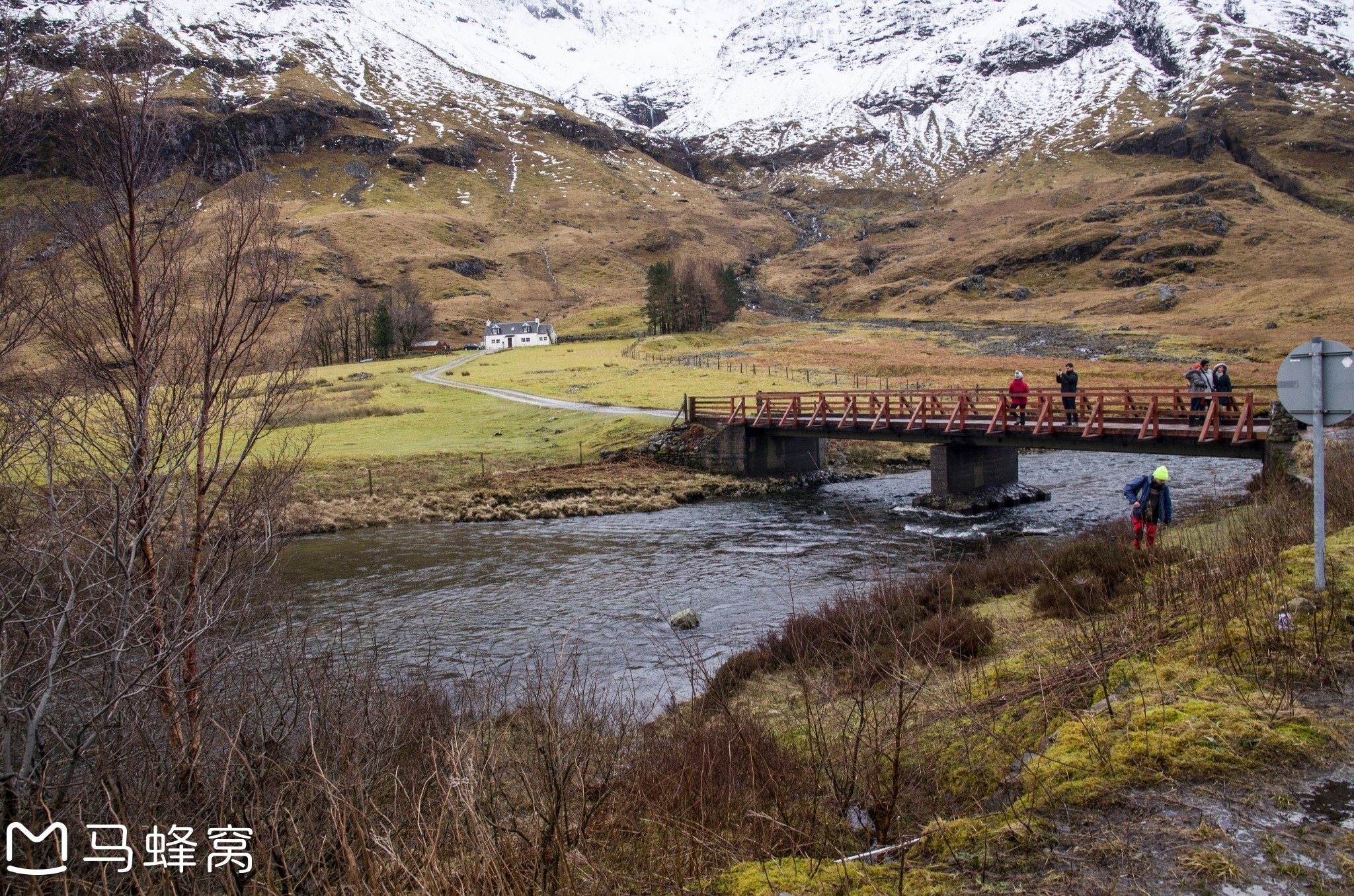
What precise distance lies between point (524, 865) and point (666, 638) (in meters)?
9.14

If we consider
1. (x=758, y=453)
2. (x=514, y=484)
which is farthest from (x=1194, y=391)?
(x=514, y=484)

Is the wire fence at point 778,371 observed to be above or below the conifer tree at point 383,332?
below

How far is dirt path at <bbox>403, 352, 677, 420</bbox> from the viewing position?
42969 millimetres

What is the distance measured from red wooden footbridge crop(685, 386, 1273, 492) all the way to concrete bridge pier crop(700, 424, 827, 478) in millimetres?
42

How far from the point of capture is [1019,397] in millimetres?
23797

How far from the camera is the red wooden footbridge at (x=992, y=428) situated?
1983 centimetres

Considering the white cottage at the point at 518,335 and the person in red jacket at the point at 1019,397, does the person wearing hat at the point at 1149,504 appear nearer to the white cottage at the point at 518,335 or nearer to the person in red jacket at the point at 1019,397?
the person in red jacket at the point at 1019,397

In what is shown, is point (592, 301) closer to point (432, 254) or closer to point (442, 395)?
point (432, 254)

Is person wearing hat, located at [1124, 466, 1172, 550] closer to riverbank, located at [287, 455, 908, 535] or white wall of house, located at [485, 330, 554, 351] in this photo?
riverbank, located at [287, 455, 908, 535]

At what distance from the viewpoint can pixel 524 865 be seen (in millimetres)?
3484

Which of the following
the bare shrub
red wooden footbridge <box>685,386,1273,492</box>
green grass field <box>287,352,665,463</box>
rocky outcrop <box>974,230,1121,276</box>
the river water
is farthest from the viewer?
rocky outcrop <box>974,230,1121,276</box>

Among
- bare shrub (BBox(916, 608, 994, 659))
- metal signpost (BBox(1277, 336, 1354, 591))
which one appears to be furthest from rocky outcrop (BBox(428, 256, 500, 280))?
metal signpost (BBox(1277, 336, 1354, 591))

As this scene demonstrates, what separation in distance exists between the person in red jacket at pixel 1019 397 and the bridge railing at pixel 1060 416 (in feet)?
0.13

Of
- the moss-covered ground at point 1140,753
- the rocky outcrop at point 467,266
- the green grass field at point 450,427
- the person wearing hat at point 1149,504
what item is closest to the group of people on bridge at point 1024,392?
the person wearing hat at point 1149,504
